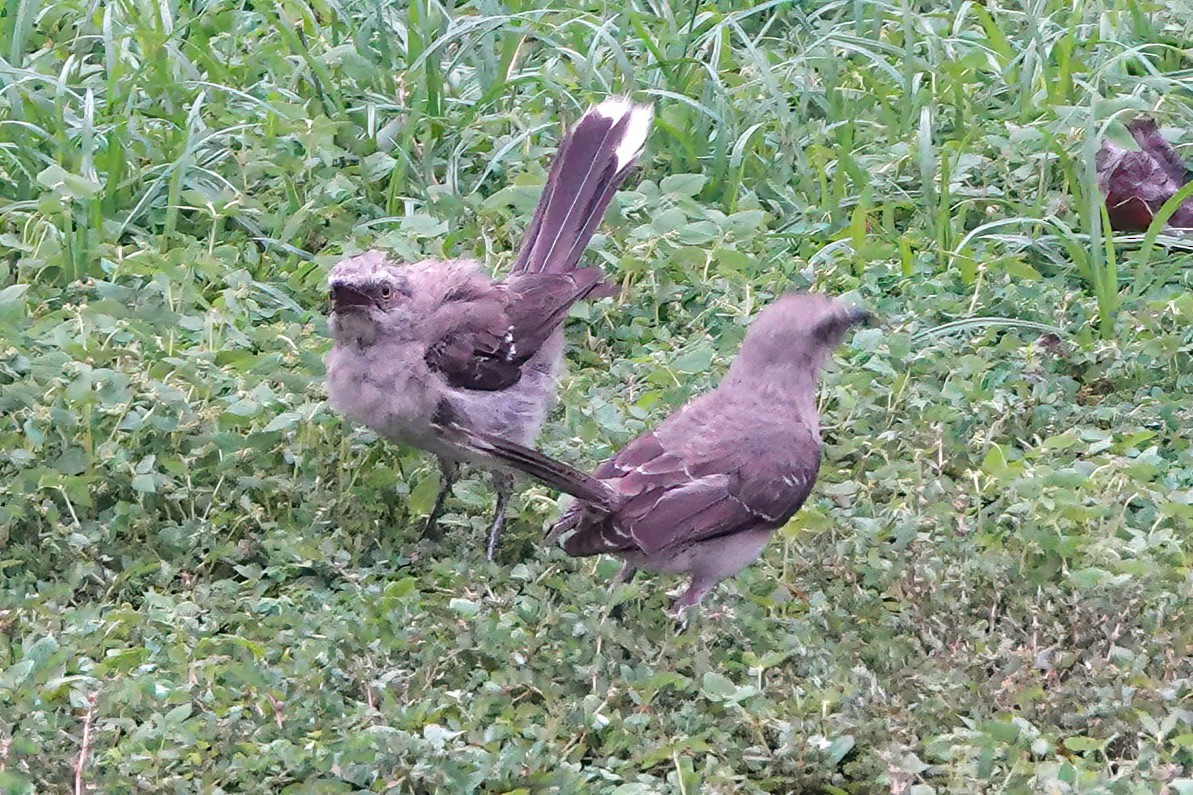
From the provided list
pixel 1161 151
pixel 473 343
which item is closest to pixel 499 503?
pixel 473 343

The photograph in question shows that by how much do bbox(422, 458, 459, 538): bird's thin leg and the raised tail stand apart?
815 mm

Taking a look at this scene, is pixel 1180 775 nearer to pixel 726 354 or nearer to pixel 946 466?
pixel 946 466

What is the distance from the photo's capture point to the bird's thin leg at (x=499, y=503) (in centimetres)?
550

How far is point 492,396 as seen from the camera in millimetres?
5703

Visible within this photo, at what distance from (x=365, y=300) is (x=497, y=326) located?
0.50m

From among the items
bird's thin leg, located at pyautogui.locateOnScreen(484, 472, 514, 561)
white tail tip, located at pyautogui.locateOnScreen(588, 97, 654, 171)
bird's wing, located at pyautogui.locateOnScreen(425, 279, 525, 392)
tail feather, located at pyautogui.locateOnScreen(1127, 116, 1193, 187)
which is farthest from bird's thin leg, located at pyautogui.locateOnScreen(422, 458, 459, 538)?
tail feather, located at pyautogui.locateOnScreen(1127, 116, 1193, 187)

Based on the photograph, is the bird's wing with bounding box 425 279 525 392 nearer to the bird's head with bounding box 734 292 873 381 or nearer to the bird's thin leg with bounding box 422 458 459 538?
the bird's thin leg with bounding box 422 458 459 538

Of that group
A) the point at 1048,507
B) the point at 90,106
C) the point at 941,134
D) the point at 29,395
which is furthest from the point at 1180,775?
the point at 90,106

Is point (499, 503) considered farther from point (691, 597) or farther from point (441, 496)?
point (691, 597)

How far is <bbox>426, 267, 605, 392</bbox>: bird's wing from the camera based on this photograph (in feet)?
→ 18.5

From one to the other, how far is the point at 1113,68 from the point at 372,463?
4115mm

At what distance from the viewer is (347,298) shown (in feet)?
17.7

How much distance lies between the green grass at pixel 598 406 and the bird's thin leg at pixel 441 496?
0.16 ft

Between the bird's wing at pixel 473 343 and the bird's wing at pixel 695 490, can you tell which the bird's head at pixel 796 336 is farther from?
the bird's wing at pixel 473 343
